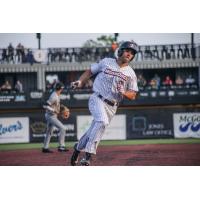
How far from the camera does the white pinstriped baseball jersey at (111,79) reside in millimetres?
6848

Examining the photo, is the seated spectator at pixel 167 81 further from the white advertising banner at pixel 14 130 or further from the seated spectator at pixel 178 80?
the white advertising banner at pixel 14 130

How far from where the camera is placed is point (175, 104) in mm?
11562

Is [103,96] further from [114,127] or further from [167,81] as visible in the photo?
[114,127]

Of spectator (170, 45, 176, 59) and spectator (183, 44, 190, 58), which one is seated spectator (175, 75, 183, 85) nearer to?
spectator (170, 45, 176, 59)

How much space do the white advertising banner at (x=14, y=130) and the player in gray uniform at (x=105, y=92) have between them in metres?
2.98

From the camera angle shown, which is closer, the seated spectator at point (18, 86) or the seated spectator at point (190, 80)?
the seated spectator at point (190, 80)

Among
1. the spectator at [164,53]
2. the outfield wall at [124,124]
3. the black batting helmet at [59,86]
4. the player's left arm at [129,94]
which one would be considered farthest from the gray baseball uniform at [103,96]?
the outfield wall at [124,124]

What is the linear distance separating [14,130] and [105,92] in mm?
5011

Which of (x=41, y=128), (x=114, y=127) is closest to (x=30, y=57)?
(x=41, y=128)

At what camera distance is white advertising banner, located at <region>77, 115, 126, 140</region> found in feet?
41.4

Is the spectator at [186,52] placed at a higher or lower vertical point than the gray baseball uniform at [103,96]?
higher
